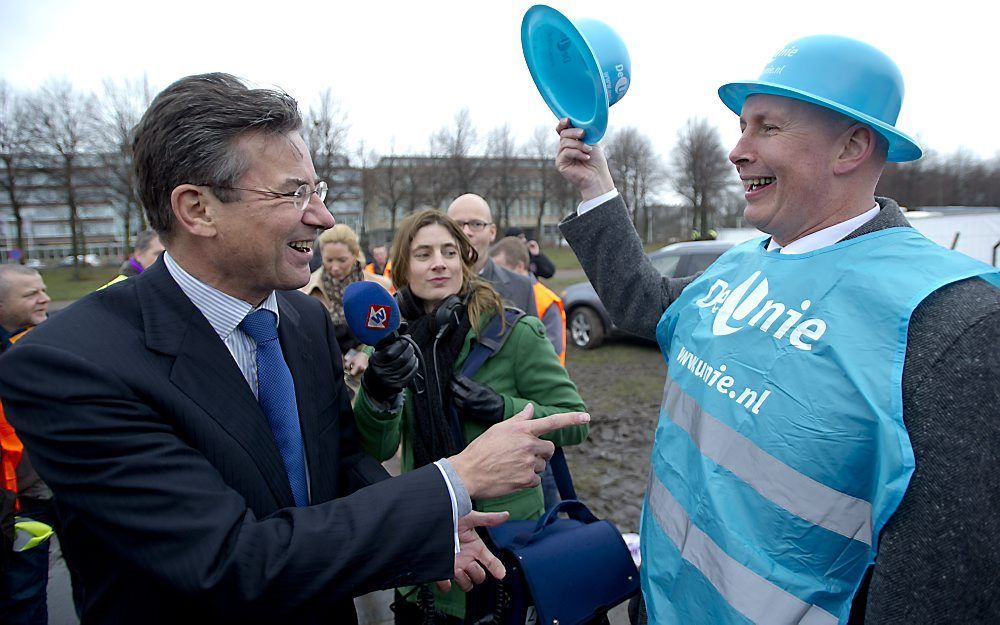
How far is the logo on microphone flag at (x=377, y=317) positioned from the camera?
185 cm

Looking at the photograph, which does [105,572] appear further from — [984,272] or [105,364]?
[984,272]

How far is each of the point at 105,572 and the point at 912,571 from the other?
1.70 metres

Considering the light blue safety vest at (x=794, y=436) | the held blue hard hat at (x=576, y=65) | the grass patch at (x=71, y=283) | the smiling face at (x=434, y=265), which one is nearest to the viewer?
the light blue safety vest at (x=794, y=436)

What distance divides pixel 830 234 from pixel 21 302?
14.4ft

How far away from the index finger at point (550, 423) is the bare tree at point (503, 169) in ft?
146

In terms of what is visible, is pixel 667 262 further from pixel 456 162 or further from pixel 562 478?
pixel 456 162

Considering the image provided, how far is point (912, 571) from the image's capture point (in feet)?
3.58

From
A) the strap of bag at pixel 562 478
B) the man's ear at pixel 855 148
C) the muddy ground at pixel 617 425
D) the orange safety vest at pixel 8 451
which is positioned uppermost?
the man's ear at pixel 855 148

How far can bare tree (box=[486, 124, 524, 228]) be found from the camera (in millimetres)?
45375

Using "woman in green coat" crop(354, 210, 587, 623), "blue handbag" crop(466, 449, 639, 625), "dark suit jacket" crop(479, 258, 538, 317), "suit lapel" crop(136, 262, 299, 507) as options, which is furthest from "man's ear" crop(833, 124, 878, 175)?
"dark suit jacket" crop(479, 258, 538, 317)

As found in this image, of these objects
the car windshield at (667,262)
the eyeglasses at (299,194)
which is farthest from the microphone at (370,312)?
the car windshield at (667,262)

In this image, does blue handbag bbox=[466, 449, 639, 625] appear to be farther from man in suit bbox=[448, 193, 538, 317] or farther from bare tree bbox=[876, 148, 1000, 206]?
bare tree bbox=[876, 148, 1000, 206]

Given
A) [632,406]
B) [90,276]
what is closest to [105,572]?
[632,406]

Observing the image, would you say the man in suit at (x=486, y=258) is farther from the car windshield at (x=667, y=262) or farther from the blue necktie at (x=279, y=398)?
the car windshield at (x=667, y=262)
